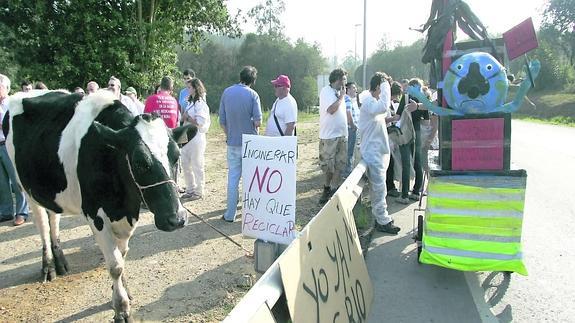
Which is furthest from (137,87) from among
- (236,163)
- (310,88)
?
(310,88)

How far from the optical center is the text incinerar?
11.3ft

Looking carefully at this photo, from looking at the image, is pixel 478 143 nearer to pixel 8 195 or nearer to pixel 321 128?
pixel 321 128

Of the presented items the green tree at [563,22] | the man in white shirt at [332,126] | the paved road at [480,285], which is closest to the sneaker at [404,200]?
the paved road at [480,285]

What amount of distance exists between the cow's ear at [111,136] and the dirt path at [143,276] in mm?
1577

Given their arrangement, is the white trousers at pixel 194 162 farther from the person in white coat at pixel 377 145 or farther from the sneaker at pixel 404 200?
the sneaker at pixel 404 200

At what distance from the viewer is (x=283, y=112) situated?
6.72 metres

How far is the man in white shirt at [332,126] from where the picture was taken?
24.5ft

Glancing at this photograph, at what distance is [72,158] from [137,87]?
15.1 meters

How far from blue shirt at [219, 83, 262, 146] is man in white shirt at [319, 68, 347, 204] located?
4.60 feet

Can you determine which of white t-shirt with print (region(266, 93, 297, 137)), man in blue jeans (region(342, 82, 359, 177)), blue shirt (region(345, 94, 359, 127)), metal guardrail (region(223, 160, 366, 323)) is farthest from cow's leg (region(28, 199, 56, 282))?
blue shirt (region(345, 94, 359, 127))

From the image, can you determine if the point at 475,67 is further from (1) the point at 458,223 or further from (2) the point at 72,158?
(2) the point at 72,158

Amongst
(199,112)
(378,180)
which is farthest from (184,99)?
(378,180)

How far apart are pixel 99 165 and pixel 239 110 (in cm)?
305

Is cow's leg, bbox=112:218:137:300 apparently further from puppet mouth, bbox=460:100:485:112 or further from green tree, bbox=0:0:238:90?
green tree, bbox=0:0:238:90
